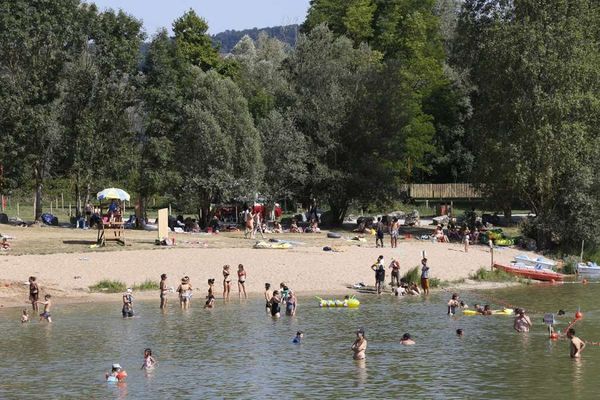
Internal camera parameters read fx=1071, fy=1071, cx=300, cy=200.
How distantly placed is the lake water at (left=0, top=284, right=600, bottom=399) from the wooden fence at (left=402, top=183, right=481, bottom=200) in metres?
52.4

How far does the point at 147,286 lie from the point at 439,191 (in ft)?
181

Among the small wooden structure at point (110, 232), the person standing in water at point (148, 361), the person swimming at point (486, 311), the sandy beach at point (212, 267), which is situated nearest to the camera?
the person standing in water at point (148, 361)

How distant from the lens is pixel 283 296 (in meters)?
45.8

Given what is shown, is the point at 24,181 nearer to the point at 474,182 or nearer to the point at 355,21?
the point at 474,182

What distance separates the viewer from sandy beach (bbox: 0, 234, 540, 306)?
5038cm

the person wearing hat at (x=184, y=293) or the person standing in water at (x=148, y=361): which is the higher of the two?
the person wearing hat at (x=184, y=293)

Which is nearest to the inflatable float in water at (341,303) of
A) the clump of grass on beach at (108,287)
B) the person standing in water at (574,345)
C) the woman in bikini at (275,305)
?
the woman in bikini at (275,305)

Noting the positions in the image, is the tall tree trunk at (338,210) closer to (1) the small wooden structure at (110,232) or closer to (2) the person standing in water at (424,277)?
(1) the small wooden structure at (110,232)

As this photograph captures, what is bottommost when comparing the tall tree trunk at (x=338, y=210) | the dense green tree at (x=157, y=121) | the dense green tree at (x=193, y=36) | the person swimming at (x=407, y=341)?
the person swimming at (x=407, y=341)

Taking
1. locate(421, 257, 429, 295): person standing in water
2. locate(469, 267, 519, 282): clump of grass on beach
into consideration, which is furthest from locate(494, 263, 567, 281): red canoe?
locate(421, 257, 429, 295): person standing in water

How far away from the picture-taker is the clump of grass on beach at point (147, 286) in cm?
5081

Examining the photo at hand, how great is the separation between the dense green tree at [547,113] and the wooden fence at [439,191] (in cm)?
2933

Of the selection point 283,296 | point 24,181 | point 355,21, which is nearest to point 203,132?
point 24,181

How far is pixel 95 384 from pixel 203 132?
4152 cm
